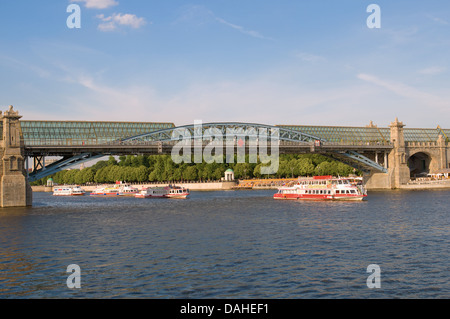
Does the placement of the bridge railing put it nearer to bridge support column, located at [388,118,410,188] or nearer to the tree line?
bridge support column, located at [388,118,410,188]

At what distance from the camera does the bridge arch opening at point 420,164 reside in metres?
98.2

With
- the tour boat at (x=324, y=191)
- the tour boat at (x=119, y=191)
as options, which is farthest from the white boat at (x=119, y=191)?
the tour boat at (x=324, y=191)

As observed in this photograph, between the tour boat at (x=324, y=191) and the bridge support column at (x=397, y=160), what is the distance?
23.7 metres

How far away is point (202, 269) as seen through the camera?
21.6 m

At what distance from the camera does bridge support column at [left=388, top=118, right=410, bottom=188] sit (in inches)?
3516

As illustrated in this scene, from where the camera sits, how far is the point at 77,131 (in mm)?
72125

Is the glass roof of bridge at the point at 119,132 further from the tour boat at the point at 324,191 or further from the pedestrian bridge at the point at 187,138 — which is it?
the tour boat at the point at 324,191

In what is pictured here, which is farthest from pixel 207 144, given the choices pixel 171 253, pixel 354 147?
pixel 171 253

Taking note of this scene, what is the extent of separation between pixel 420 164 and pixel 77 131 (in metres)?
69.2
